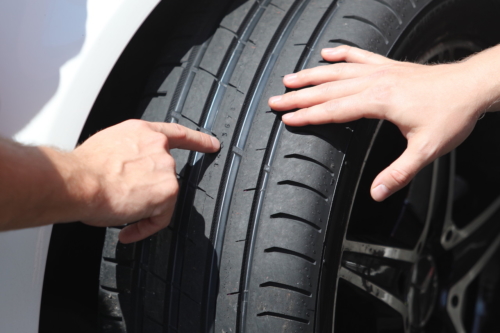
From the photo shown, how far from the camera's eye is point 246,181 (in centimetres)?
101

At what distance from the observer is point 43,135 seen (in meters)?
0.85

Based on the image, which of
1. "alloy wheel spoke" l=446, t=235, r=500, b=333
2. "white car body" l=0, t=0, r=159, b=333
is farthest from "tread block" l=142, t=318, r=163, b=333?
"alloy wheel spoke" l=446, t=235, r=500, b=333

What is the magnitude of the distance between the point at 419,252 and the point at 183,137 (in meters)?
1.00

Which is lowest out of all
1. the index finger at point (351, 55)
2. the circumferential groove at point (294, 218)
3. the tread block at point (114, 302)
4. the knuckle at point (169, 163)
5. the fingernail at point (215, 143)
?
the tread block at point (114, 302)

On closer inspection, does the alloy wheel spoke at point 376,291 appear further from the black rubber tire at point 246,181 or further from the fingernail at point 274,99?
the fingernail at point 274,99

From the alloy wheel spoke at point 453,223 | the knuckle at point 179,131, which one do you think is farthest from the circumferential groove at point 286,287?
the alloy wheel spoke at point 453,223

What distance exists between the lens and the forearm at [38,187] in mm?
748

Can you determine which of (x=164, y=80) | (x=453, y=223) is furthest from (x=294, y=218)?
(x=453, y=223)

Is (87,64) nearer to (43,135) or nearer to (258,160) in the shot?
(43,135)

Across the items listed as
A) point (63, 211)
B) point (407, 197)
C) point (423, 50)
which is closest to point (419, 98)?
point (423, 50)

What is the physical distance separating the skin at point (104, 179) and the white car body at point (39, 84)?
0.07 meters

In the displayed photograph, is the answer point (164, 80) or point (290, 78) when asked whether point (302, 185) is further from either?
point (164, 80)

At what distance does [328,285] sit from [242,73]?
1.64ft

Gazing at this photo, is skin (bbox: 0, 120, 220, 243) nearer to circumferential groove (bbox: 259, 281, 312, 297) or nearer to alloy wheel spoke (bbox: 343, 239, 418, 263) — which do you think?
circumferential groove (bbox: 259, 281, 312, 297)
